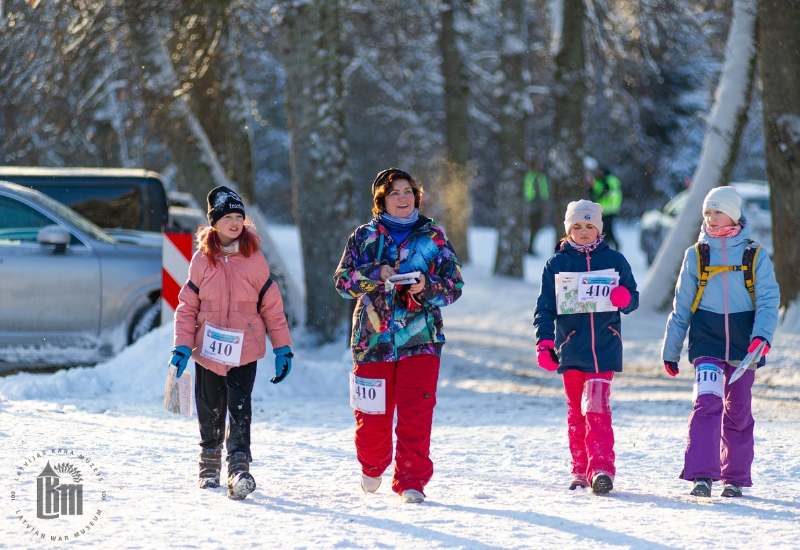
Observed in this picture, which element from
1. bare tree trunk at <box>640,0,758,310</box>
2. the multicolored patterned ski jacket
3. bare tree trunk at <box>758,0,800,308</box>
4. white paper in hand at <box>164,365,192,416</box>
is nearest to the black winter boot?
white paper in hand at <box>164,365,192,416</box>

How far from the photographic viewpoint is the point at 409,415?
206 inches

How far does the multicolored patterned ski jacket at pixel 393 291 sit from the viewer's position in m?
5.23

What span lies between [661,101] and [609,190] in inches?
822

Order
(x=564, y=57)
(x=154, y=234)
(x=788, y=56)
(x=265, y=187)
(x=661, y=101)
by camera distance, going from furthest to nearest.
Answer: (x=265, y=187)
(x=661, y=101)
(x=564, y=57)
(x=154, y=234)
(x=788, y=56)

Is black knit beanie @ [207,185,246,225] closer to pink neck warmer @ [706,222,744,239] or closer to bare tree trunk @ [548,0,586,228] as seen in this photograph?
pink neck warmer @ [706,222,744,239]

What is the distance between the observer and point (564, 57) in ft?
49.5

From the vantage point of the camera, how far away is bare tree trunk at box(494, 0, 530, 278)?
19250 millimetres

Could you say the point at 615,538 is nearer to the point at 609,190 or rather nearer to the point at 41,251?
the point at 41,251

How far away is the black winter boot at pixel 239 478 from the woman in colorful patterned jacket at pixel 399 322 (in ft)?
1.94

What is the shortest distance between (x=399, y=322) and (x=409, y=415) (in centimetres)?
45

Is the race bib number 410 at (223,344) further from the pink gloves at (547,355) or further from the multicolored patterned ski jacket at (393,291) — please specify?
the pink gloves at (547,355)

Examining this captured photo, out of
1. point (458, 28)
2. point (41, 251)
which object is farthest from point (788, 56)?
point (458, 28)

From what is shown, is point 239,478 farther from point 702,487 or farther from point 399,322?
point 702,487

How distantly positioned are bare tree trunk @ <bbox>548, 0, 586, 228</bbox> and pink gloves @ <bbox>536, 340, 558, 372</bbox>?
31.4 feet
